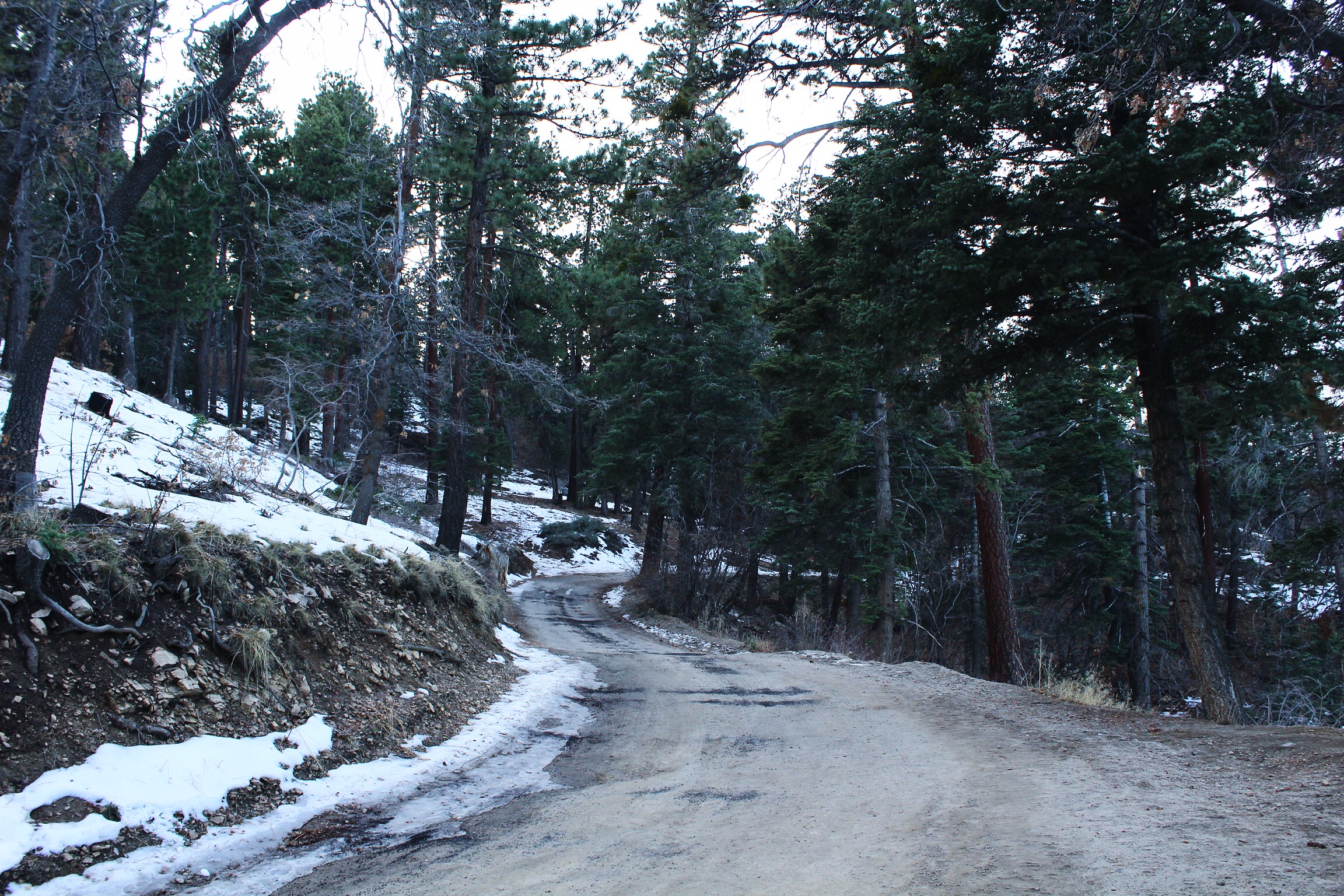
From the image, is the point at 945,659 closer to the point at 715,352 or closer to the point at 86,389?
the point at 715,352

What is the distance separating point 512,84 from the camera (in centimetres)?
1556

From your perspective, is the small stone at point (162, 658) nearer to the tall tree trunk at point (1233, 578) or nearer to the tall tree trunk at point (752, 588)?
the tall tree trunk at point (752, 588)

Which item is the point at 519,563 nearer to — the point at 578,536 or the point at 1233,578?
the point at 578,536

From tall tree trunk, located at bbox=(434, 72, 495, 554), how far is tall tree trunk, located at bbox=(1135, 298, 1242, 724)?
11.8 metres

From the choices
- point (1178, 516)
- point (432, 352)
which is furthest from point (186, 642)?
point (432, 352)

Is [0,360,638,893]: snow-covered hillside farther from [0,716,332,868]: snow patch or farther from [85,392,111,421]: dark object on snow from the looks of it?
[85,392,111,421]: dark object on snow

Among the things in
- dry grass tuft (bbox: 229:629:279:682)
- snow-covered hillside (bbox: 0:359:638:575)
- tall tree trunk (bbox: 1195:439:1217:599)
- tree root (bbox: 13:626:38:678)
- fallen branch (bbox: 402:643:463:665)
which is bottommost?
fallen branch (bbox: 402:643:463:665)

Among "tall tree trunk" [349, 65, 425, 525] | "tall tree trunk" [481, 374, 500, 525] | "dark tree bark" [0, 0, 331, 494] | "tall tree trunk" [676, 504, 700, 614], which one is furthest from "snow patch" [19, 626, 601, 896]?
"tall tree trunk" [481, 374, 500, 525]

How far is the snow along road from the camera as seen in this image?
302 cm

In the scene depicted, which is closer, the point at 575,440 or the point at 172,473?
the point at 172,473

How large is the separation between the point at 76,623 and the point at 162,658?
49 cm

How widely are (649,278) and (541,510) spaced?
65.7 ft

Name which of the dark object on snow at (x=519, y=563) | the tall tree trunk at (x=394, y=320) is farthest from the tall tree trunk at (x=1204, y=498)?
the dark object on snow at (x=519, y=563)

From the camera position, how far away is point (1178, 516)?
746cm
